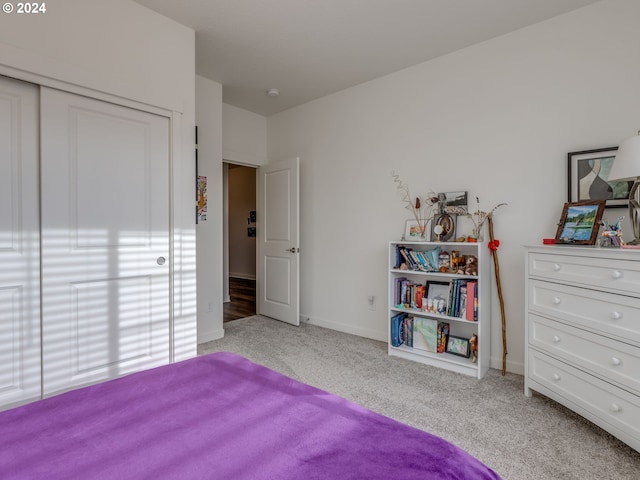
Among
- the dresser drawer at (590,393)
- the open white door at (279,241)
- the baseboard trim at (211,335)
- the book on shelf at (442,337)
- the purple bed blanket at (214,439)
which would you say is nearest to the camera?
the purple bed blanket at (214,439)

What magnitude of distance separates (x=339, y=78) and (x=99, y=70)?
89.3 inches

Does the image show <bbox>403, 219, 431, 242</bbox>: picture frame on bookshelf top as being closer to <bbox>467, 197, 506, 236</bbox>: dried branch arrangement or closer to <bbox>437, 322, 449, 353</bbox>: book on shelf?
<bbox>467, 197, 506, 236</bbox>: dried branch arrangement

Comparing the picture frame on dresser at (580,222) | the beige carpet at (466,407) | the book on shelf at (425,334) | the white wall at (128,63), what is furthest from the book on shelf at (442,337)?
the white wall at (128,63)

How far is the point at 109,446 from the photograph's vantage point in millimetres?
850

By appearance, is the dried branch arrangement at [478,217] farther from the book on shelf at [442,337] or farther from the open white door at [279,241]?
the open white door at [279,241]

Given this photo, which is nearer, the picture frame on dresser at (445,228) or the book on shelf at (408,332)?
the picture frame on dresser at (445,228)

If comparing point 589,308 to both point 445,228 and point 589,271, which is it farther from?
point 445,228

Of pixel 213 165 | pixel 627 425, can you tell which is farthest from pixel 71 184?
pixel 627 425

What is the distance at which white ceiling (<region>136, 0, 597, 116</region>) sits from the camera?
2.49m

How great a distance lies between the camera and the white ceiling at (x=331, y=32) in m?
2.49

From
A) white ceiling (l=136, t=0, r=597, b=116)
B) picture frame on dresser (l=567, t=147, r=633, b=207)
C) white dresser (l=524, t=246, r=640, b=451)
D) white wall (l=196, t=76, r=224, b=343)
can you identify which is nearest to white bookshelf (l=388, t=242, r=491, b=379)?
white dresser (l=524, t=246, r=640, b=451)

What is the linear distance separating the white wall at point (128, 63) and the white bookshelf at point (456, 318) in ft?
6.04

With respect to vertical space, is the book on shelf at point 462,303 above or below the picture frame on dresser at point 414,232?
below

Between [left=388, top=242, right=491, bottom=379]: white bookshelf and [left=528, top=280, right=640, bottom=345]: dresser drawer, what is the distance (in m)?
0.49
